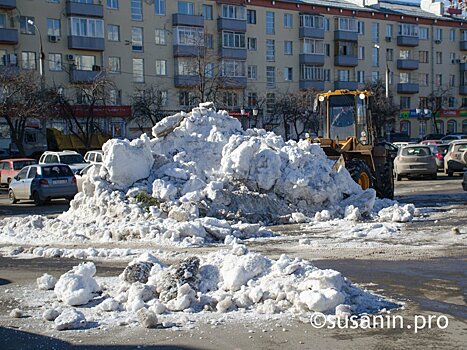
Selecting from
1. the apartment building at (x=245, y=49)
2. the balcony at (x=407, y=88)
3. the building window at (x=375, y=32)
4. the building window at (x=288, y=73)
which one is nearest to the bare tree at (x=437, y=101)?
the apartment building at (x=245, y=49)

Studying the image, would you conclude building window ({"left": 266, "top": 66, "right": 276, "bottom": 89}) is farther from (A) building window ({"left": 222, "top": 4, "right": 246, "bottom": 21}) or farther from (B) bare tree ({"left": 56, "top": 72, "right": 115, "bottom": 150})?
(B) bare tree ({"left": 56, "top": 72, "right": 115, "bottom": 150})

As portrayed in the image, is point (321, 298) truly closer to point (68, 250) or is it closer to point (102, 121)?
point (68, 250)

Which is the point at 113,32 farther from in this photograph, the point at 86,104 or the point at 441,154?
the point at 441,154

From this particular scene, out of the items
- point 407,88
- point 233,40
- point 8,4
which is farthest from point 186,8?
point 407,88

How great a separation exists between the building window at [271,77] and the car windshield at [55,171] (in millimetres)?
42883

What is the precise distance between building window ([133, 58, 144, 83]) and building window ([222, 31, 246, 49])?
8.17m

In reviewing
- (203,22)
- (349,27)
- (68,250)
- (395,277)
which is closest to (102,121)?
(203,22)

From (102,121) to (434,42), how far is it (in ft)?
143

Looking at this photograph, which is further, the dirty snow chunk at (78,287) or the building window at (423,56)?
the building window at (423,56)

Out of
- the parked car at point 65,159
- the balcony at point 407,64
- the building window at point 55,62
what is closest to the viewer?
the parked car at point 65,159

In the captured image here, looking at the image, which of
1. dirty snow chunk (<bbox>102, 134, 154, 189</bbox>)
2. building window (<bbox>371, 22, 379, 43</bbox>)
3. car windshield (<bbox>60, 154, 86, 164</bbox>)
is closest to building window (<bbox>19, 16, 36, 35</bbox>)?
car windshield (<bbox>60, 154, 86, 164</bbox>)

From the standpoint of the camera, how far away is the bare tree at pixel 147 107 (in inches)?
2014

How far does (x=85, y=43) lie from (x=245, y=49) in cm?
1586

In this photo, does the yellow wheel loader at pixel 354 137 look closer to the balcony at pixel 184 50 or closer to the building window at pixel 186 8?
the balcony at pixel 184 50
